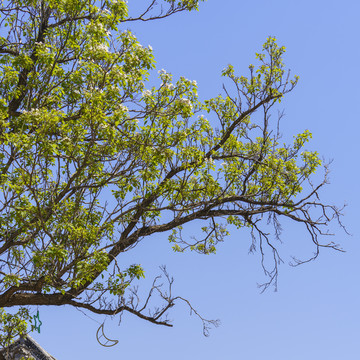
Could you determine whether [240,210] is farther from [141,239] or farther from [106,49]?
[106,49]

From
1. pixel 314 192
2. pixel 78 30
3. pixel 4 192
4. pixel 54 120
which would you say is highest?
pixel 314 192

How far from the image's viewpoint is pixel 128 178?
13008mm

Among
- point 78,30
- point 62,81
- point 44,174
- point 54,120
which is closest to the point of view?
point 54,120

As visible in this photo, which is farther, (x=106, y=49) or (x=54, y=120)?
(x=106, y=49)

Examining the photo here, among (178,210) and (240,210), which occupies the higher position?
(240,210)

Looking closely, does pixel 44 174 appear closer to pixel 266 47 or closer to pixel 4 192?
pixel 4 192

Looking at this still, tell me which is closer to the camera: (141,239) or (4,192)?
(4,192)

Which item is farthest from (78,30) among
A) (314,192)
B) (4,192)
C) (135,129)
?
(314,192)

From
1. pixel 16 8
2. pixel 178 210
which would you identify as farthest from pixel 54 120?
pixel 16 8

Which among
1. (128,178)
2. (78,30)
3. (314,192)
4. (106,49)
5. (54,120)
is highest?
(314,192)

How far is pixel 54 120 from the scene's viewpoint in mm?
11078

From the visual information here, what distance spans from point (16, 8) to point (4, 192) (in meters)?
4.95

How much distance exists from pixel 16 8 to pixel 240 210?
7195mm

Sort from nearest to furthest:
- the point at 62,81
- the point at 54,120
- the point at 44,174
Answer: the point at 54,120 < the point at 44,174 < the point at 62,81
